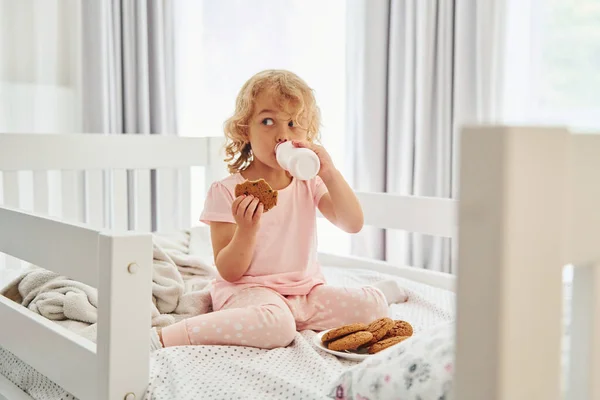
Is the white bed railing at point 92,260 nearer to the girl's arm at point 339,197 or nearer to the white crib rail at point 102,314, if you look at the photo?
the white crib rail at point 102,314

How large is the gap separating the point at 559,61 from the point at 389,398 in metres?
1.37

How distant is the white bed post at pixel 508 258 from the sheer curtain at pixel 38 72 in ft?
6.06

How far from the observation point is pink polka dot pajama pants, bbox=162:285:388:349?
1090 mm

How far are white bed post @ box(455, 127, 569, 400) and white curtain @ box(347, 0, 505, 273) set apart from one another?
133cm

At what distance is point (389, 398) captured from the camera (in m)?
0.73

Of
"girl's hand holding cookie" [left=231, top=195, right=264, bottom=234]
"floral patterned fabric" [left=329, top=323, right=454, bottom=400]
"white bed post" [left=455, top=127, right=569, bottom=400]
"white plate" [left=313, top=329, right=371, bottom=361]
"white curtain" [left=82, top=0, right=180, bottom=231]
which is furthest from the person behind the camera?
"white curtain" [left=82, top=0, right=180, bottom=231]

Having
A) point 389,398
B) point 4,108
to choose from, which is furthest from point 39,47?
point 389,398

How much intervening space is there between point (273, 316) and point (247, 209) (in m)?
→ 0.18

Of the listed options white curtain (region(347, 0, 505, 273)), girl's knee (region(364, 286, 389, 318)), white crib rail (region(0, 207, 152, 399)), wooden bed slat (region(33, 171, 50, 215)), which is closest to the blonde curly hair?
girl's knee (region(364, 286, 389, 318))

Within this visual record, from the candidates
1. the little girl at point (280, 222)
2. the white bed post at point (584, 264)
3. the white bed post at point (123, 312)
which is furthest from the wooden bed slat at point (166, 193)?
the white bed post at point (584, 264)

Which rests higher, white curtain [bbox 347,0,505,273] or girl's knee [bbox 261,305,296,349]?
white curtain [bbox 347,0,505,273]

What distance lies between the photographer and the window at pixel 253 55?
7.39ft

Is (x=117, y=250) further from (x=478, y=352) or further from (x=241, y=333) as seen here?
(x=478, y=352)

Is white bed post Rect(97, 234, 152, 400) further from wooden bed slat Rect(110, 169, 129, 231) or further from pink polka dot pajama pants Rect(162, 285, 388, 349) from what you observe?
wooden bed slat Rect(110, 169, 129, 231)
